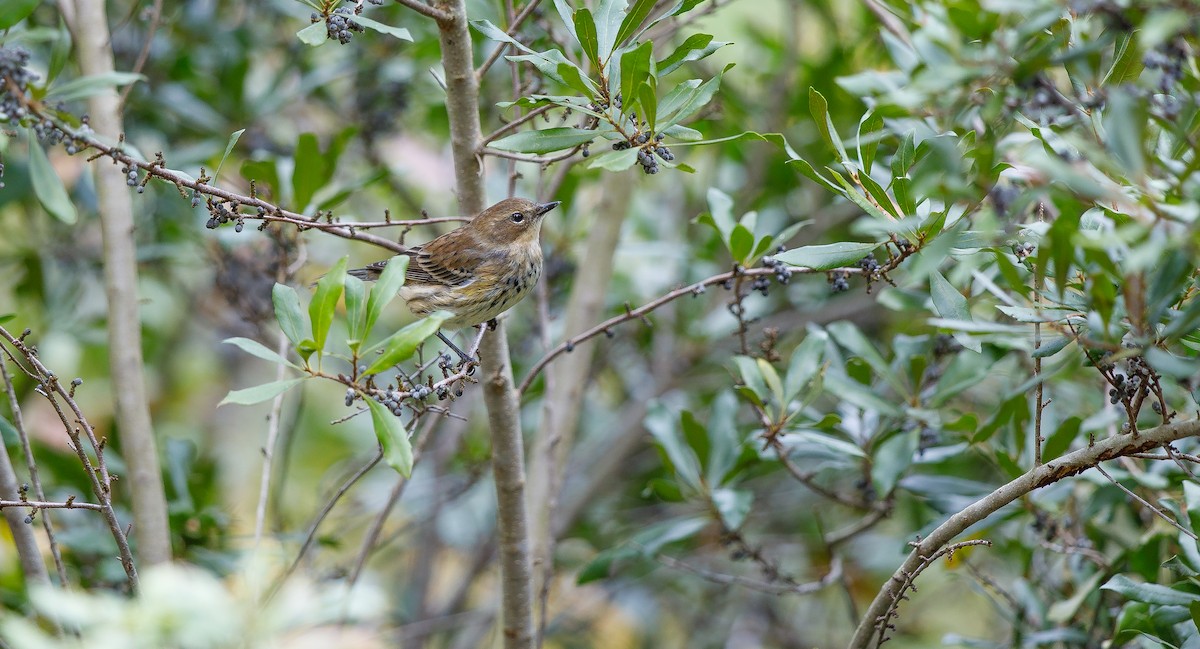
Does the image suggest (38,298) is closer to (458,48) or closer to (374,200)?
(374,200)

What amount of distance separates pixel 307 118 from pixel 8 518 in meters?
3.84

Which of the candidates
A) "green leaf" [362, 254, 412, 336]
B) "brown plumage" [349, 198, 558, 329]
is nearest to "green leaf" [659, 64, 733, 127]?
"green leaf" [362, 254, 412, 336]

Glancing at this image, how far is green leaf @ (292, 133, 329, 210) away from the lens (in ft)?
11.3

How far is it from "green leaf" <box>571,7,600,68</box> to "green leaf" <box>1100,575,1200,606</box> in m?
1.74

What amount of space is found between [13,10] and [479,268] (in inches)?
71.9

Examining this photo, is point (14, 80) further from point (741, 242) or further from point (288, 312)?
point (741, 242)

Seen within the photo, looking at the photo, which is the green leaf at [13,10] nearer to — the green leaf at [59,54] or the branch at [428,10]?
the green leaf at [59,54]

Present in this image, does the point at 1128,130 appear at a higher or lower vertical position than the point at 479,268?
lower

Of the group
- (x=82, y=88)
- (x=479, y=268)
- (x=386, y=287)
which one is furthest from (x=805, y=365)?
(x=82, y=88)

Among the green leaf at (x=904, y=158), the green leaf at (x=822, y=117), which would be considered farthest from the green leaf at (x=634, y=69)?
the green leaf at (x=904, y=158)

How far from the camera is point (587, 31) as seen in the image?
2359 mm

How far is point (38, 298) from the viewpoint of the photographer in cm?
480

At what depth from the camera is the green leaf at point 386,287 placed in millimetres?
2197

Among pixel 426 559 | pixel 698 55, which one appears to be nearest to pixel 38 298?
pixel 426 559
